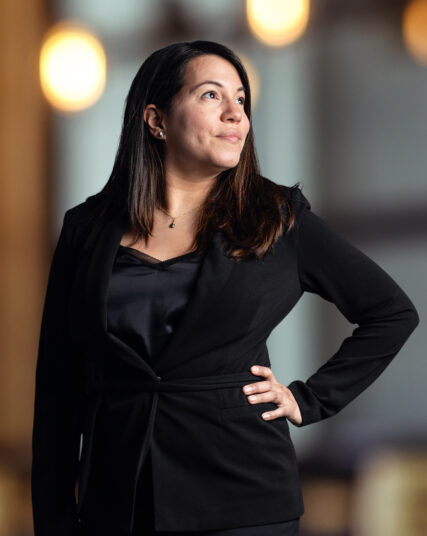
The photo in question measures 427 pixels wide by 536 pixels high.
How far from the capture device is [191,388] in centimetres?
142

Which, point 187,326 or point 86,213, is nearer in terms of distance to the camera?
point 187,326

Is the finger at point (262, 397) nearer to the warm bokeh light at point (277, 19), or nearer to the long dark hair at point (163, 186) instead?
the long dark hair at point (163, 186)

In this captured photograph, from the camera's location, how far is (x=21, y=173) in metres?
3.99

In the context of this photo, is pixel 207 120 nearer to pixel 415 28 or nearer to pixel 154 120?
pixel 154 120

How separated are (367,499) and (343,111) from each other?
1.55m

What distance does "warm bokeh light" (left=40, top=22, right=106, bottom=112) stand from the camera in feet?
12.5

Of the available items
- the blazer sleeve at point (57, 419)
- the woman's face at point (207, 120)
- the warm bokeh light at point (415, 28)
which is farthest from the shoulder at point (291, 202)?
the warm bokeh light at point (415, 28)

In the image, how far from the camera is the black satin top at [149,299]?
1.45 meters

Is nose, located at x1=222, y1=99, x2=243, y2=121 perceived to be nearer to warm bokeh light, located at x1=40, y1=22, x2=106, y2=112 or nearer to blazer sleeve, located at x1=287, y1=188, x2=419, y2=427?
blazer sleeve, located at x1=287, y1=188, x2=419, y2=427

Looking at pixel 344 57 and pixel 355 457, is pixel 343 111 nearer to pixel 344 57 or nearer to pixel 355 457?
pixel 344 57

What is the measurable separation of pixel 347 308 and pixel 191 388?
39 centimetres

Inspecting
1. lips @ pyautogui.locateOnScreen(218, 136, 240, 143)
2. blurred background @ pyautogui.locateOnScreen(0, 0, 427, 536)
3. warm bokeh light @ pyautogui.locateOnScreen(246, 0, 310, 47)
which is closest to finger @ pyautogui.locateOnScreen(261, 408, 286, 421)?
lips @ pyautogui.locateOnScreen(218, 136, 240, 143)

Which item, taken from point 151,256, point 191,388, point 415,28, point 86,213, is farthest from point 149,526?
point 415,28

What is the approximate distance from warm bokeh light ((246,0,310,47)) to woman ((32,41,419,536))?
78.0 inches
